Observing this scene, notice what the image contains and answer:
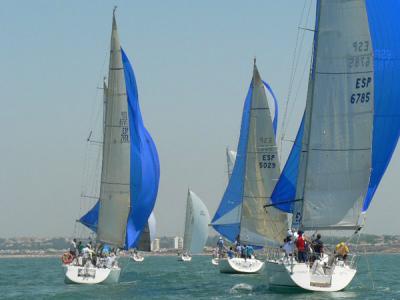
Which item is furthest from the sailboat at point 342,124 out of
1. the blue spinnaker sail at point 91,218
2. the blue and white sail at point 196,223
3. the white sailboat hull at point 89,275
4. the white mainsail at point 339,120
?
the blue and white sail at point 196,223

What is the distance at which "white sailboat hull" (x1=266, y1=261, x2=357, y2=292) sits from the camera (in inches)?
1222

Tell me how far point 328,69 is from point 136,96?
11005 millimetres

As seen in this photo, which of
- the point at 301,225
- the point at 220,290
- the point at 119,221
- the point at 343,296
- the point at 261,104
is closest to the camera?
the point at 343,296

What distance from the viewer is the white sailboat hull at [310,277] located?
31.0 metres

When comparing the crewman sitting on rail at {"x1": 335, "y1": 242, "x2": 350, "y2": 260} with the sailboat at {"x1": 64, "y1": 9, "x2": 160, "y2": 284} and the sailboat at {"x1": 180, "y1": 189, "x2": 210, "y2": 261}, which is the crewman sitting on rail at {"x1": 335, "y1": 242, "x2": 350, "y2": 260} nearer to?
the sailboat at {"x1": 64, "y1": 9, "x2": 160, "y2": 284}

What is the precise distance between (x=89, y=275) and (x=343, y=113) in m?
11.6

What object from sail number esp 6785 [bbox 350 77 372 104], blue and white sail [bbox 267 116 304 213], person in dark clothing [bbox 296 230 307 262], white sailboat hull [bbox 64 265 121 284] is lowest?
white sailboat hull [bbox 64 265 121 284]

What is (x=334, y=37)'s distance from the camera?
32406 millimetres

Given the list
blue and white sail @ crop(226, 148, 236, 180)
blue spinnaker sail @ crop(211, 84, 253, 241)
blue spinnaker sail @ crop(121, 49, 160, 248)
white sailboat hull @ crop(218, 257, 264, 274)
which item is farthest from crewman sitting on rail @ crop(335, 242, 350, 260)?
blue and white sail @ crop(226, 148, 236, 180)

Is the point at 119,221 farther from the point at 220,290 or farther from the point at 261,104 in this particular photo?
the point at 261,104

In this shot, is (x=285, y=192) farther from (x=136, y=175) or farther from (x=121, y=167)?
(x=121, y=167)

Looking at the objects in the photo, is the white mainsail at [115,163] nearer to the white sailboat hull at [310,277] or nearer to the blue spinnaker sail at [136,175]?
the blue spinnaker sail at [136,175]

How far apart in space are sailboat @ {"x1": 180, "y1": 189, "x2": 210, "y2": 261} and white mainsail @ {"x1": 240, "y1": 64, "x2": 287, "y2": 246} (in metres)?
39.5

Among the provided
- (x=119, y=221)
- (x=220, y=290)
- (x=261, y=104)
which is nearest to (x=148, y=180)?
(x=119, y=221)
